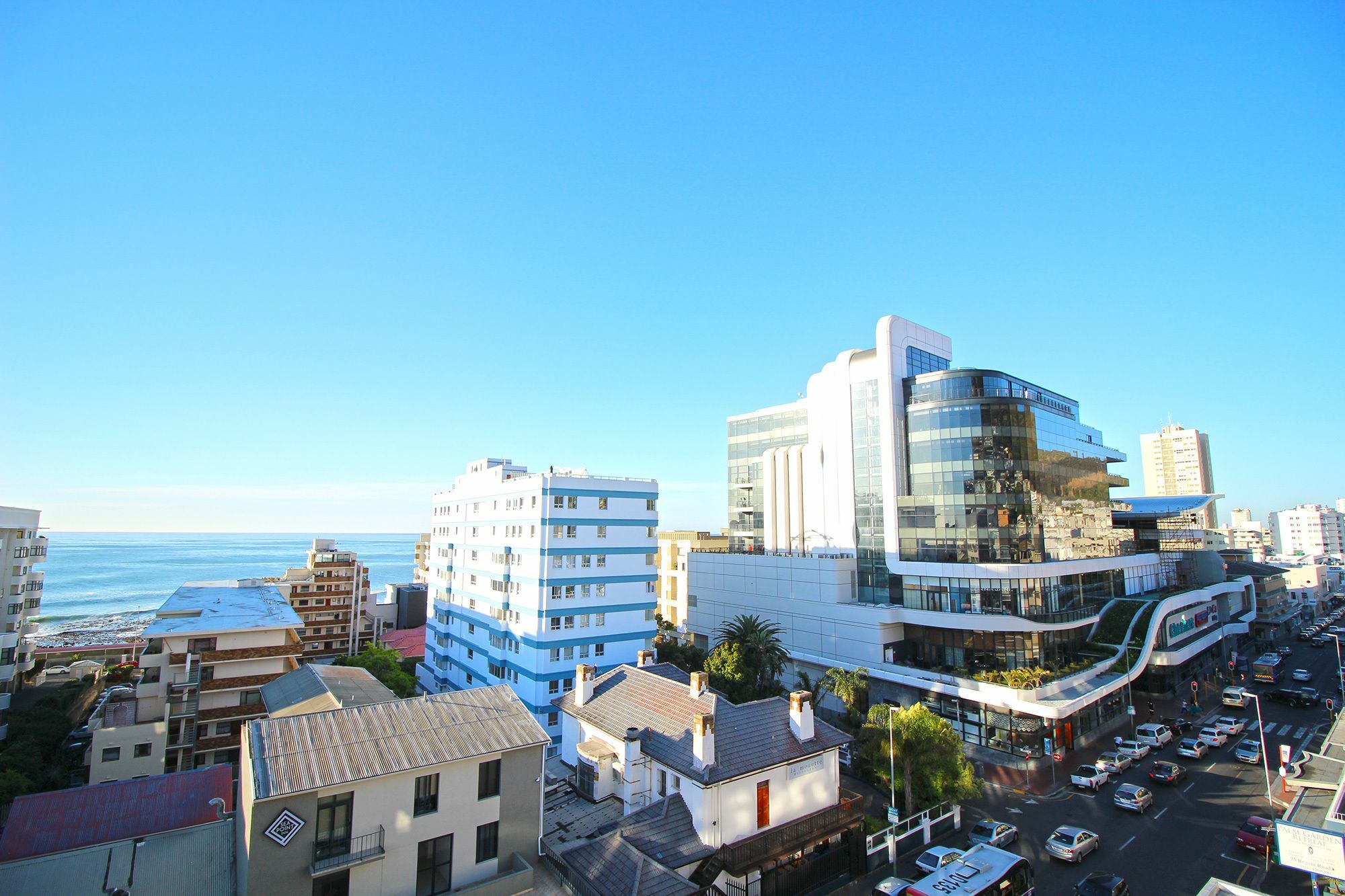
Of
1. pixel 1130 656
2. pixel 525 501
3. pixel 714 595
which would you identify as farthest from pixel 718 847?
pixel 1130 656

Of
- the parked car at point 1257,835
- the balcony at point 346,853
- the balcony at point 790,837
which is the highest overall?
the balcony at point 346,853

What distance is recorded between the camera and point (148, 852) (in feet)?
67.6

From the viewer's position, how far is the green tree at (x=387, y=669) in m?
48.1

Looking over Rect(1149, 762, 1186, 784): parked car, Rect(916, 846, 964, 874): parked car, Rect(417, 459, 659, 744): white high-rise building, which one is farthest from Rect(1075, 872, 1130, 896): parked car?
Rect(417, 459, 659, 744): white high-rise building

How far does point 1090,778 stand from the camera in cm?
3472

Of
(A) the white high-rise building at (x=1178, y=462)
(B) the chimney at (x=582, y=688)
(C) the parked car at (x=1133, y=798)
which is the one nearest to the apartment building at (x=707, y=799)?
(B) the chimney at (x=582, y=688)

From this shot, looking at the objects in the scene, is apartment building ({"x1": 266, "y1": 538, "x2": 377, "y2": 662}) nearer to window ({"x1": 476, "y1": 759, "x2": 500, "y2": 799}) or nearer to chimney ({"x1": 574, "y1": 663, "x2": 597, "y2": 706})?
chimney ({"x1": 574, "y1": 663, "x2": 597, "y2": 706})

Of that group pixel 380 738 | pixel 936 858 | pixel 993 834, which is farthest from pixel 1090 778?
pixel 380 738

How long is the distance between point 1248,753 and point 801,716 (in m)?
33.9

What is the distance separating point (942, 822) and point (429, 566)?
52.9 metres

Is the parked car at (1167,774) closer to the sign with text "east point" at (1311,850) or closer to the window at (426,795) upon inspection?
the sign with text "east point" at (1311,850)

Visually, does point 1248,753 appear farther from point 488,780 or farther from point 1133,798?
point 488,780

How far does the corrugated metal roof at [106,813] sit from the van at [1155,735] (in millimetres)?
54375

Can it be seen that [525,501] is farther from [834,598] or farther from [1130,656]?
[1130,656]
